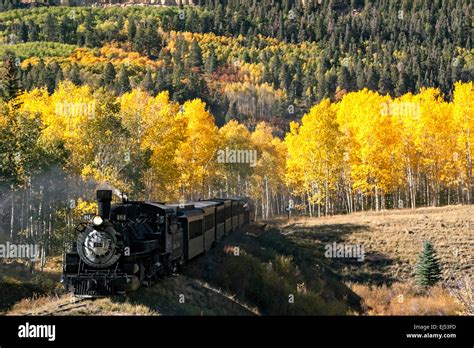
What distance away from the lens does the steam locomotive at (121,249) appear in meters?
15.8

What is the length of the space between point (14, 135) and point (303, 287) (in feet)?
65.9

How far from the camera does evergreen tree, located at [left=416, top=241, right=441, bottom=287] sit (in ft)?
117

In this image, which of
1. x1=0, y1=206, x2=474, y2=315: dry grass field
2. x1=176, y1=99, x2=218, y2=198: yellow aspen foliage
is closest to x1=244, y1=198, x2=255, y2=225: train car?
x1=0, y1=206, x2=474, y2=315: dry grass field

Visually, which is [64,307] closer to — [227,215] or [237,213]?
[227,215]

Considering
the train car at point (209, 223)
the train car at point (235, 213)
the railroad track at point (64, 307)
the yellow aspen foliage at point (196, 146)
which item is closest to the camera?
the railroad track at point (64, 307)

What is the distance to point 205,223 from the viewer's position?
1108 inches

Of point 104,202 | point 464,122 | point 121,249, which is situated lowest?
point 121,249

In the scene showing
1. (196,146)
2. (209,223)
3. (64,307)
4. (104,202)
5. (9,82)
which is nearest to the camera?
(64,307)

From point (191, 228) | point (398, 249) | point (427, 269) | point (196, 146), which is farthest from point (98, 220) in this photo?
point (196, 146)

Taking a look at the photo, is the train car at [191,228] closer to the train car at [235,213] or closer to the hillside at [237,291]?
the hillside at [237,291]

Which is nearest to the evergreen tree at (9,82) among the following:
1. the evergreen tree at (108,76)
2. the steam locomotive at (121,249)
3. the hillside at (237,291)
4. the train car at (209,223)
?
the hillside at (237,291)

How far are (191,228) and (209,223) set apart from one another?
18.4 ft

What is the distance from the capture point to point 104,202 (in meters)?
15.9
